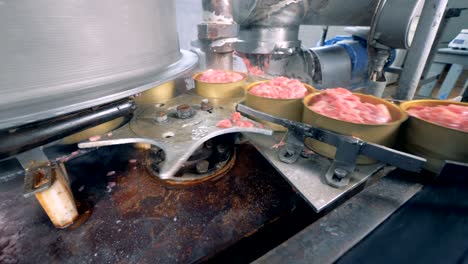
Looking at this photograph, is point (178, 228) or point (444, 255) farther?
point (178, 228)

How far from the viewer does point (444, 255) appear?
0.42m

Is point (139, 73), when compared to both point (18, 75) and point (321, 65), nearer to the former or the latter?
point (18, 75)

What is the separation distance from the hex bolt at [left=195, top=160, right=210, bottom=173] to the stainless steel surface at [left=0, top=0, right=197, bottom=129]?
1.19 ft

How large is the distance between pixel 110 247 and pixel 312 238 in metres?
0.58

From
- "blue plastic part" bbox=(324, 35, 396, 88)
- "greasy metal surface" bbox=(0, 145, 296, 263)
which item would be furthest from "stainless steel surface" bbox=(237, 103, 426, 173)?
"blue plastic part" bbox=(324, 35, 396, 88)

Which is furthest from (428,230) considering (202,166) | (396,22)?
(396,22)

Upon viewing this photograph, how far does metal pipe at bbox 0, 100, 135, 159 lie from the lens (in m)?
0.55

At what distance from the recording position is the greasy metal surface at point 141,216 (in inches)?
23.5

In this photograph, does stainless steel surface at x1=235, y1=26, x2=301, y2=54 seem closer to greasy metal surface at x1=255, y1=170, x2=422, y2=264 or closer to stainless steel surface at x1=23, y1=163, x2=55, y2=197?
greasy metal surface at x1=255, y1=170, x2=422, y2=264

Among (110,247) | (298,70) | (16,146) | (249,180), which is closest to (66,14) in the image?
(16,146)

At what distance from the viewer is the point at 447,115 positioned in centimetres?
66

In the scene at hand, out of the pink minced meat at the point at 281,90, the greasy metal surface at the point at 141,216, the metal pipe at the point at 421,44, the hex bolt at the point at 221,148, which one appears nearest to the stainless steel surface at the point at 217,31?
the pink minced meat at the point at 281,90

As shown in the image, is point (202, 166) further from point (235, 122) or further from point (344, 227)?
point (344, 227)

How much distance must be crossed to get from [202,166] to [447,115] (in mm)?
856
